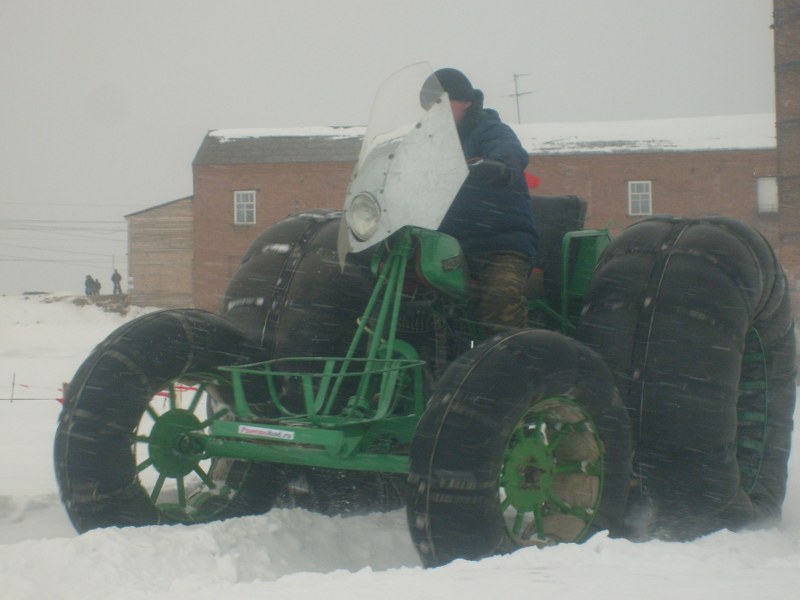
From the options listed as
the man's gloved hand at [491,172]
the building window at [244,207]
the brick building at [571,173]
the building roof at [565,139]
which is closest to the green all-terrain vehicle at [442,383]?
the man's gloved hand at [491,172]

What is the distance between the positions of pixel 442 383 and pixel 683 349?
1609 millimetres

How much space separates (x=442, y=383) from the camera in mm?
4199

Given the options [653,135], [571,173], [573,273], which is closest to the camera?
[573,273]

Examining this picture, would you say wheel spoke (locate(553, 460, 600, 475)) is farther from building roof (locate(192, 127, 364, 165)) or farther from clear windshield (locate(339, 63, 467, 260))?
building roof (locate(192, 127, 364, 165))

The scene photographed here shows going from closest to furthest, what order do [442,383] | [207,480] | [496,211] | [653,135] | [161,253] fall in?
1. [442,383]
2. [496,211]
3. [207,480]
4. [653,135]
5. [161,253]

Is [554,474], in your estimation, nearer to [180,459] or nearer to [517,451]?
[517,451]

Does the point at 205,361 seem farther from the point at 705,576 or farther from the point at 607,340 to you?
the point at 705,576

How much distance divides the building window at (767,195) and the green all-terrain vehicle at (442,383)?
106 feet

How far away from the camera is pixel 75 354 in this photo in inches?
1171

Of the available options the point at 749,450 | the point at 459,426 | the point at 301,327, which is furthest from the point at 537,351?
the point at 749,450

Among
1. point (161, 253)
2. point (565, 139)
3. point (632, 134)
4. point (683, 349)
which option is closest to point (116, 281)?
point (161, 253)

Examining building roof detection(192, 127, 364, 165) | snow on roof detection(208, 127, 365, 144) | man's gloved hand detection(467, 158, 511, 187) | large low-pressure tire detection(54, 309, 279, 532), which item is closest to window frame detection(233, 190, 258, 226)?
building roof detection(192, 127, 364, 165)

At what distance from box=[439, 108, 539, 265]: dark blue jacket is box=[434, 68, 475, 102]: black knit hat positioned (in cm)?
22

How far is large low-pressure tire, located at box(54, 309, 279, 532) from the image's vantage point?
4.73 metres
